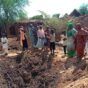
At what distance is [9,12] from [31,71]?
58.8 feet

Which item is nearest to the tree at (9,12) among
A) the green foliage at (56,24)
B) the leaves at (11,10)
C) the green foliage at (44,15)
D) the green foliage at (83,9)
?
the leaves at (11,10)

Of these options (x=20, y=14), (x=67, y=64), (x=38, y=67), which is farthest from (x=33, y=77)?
(x=20, y=14)

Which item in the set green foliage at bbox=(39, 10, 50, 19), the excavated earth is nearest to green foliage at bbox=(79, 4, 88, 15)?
green foliage at bbox=(39, 10, 50, 19)

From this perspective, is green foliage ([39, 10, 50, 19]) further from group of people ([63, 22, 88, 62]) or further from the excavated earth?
group of people ([63, 22, 88, 62])

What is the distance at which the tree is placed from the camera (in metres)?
33.4

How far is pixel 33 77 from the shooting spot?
16.4 meters

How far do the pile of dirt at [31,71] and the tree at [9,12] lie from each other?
617 inches

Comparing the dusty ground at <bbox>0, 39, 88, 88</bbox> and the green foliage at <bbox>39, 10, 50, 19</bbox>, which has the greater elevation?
the green foliage at <bbox>39, 10, 50, 19</bbox>

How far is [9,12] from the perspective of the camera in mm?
34031

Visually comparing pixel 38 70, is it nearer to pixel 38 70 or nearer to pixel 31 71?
pixel 38 70

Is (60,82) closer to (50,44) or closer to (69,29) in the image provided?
(69,29)

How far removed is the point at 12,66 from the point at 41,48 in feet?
8.07

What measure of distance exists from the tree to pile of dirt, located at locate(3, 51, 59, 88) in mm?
15674

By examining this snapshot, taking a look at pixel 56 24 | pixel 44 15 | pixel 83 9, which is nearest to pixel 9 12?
pixel 44 15
